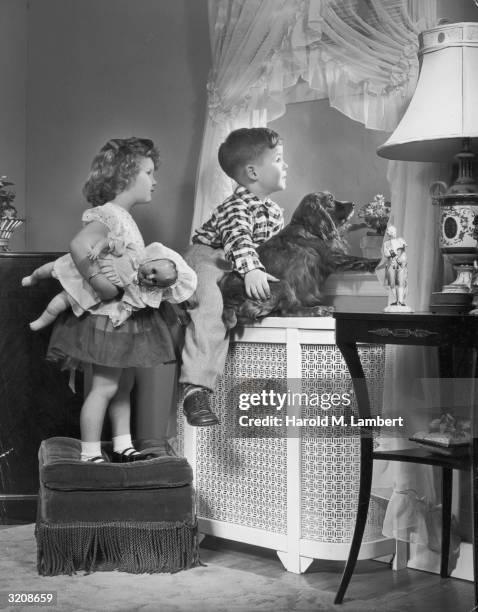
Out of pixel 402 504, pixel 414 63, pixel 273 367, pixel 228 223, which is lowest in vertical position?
pixel 402 504

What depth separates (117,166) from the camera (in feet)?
8.78

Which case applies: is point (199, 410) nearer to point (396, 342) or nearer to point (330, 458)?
point (330, 458)

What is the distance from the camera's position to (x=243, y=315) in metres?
2.60

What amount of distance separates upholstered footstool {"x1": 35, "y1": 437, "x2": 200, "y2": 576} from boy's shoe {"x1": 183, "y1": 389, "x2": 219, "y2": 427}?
0.13 m

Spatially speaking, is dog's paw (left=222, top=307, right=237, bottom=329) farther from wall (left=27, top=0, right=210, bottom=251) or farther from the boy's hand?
wall (left=27, top=0, right=210, bottom=251)

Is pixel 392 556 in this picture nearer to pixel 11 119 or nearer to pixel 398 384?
pixel 398 384

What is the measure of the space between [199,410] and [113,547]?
16.7 inches

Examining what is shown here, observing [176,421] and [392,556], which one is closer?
[392,556]

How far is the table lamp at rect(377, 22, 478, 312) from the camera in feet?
6.95

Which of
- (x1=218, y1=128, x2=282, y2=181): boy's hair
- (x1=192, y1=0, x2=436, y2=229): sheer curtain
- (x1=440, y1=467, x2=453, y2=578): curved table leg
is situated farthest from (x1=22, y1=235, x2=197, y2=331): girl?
(x1=440, y1=467, x2=453, y2=578): curved table leg

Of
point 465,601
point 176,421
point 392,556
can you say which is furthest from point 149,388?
point 465,601

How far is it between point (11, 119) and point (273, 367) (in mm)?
1818

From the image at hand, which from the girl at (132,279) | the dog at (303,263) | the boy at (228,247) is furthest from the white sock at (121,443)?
the dog at (303,263)

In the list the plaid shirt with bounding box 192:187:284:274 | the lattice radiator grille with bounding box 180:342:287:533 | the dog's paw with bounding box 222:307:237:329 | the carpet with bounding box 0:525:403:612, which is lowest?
the carpet with bounding box 0:525:403:612
